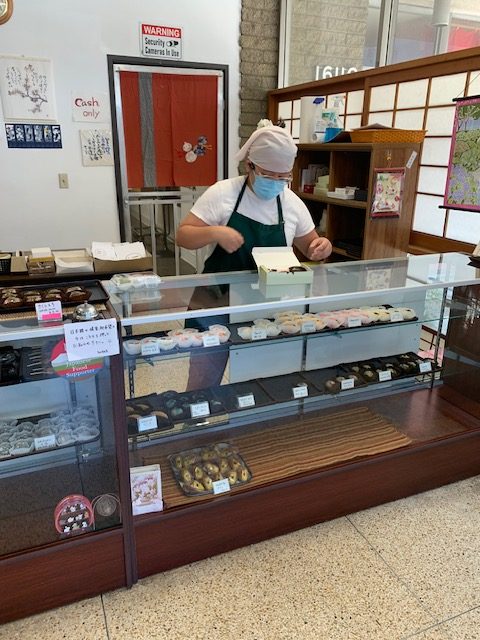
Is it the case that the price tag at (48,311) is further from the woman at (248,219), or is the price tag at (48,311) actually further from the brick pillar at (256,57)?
the brick pillar at (256,57)

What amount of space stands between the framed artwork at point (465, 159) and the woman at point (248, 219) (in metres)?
1.03

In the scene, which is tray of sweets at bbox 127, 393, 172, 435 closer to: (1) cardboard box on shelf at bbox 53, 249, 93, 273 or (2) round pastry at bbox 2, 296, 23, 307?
(2) round pastry at bbox 2, 296, 23, 307

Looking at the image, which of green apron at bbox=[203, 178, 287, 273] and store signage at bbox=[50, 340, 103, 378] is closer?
store signage at bbox=[50, 340, 103, 378]

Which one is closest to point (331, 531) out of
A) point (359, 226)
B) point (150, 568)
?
point (150, 568)

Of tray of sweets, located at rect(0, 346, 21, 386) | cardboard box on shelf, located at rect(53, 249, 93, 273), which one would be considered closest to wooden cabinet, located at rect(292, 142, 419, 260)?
cardboard box on shelf, located at rect(53, 249, 93, 273)

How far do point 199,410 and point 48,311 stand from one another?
0.74 meters

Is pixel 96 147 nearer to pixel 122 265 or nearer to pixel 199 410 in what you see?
pixel 122 265

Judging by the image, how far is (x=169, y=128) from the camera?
4.30 m

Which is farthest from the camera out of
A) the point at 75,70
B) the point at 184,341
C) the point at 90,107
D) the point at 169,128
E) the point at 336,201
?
the point at 169,128

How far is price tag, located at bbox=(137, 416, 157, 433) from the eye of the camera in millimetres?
1765

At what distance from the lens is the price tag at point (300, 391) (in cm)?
212

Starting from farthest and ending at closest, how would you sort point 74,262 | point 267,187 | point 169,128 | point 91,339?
1. point 169,128
2. point 74,262
3. point 267,187
4. point 91,339

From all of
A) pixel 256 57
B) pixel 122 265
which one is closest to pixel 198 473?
pixel 122 265

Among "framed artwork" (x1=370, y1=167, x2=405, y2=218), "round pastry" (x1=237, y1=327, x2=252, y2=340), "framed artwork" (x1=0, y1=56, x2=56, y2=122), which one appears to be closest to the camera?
"round pastry" (x1=237, y1=327, x2=252, y2=340)
